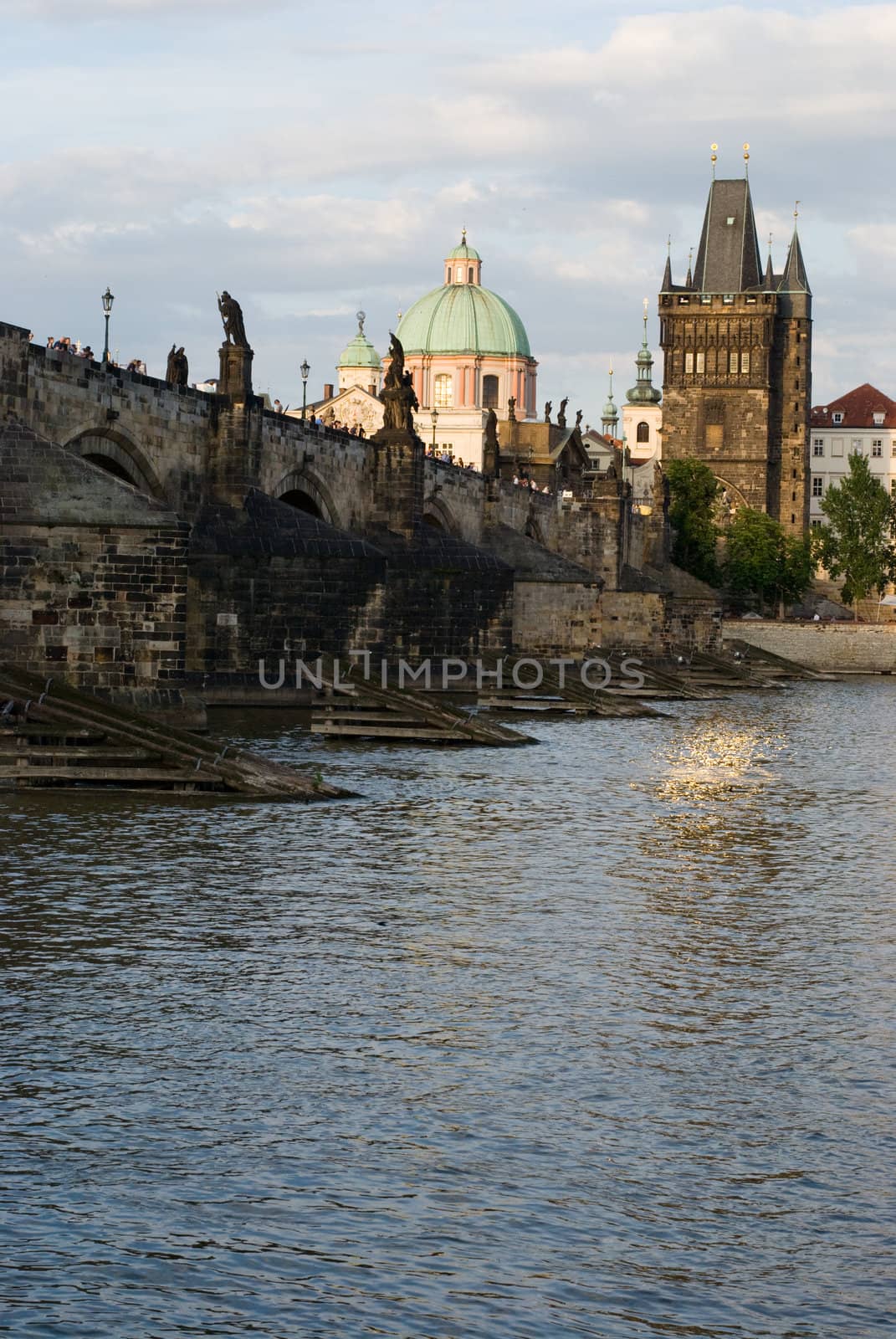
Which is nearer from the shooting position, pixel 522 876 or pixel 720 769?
pixel 522 876

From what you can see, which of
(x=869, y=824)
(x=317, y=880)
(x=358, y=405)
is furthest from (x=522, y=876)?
(x=358, y=405)

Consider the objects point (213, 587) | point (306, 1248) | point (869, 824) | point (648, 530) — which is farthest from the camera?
point (648, 530)

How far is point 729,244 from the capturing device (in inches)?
5782

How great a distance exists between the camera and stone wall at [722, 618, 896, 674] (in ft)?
308

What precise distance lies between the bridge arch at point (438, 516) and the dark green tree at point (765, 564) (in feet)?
Answer: 158

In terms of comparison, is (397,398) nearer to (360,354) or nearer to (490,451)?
(490,451)

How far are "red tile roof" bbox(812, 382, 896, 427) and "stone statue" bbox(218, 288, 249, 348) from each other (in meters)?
125

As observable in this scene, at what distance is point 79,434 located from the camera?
115ft

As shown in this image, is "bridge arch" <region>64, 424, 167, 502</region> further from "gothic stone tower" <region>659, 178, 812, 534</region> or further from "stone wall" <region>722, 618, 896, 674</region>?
"gothic stone tower" <region>659, 178, 812, 534</region>

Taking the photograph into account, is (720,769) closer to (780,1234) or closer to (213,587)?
(213,587)

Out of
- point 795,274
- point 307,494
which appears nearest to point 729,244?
point 795,274

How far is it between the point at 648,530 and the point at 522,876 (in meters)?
79.1

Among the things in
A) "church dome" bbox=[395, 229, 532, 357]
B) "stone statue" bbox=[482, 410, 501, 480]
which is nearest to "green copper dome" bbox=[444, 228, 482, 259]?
"church dome" bbox=[395, 229, 532, 357]

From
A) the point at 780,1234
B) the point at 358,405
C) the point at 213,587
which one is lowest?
the point at 780,1234
